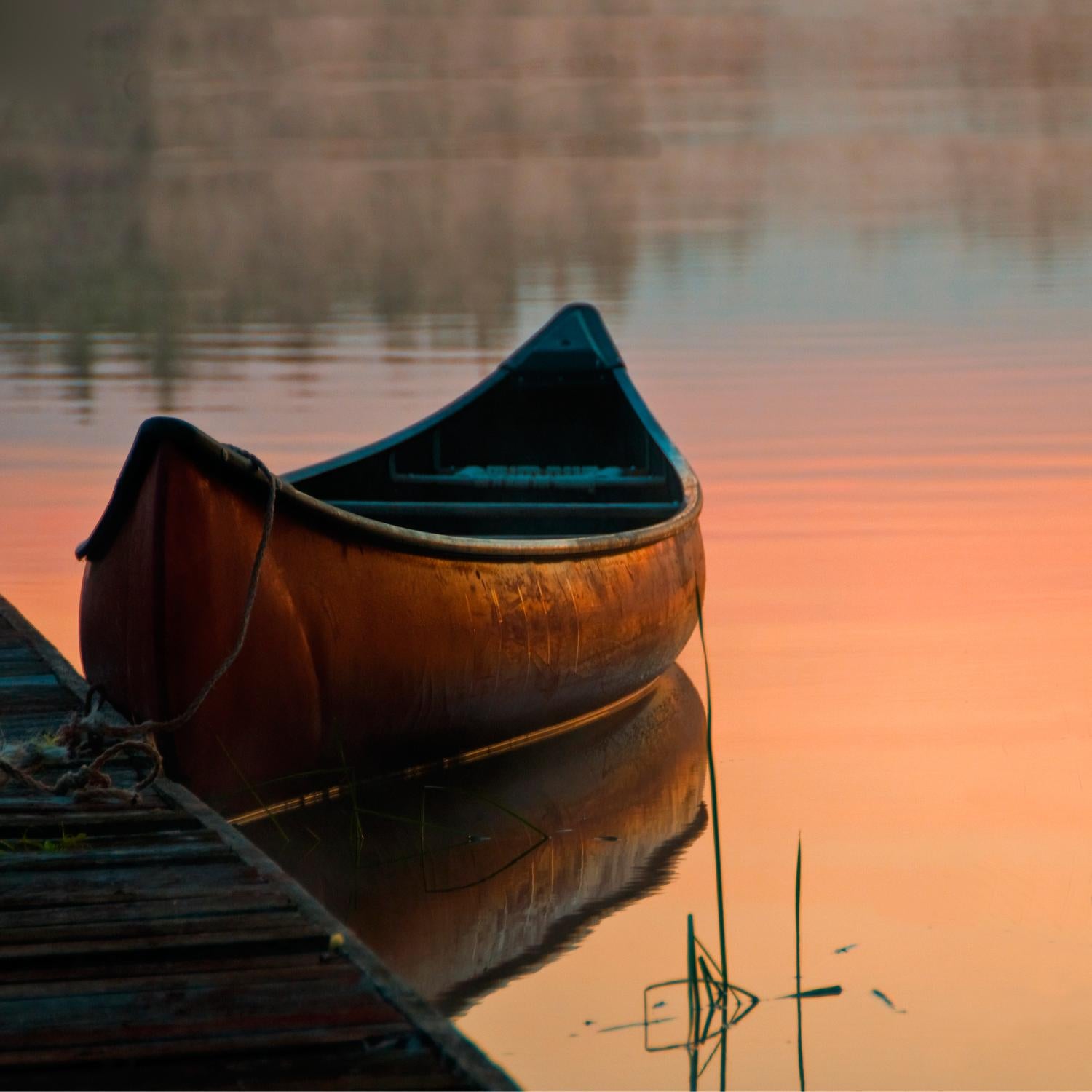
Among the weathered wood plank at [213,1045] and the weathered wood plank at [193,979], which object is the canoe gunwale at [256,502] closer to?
the weathered wood plank at [193,979]

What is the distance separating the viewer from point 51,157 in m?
77.4

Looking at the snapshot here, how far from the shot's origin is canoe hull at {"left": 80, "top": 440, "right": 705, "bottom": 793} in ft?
16.7

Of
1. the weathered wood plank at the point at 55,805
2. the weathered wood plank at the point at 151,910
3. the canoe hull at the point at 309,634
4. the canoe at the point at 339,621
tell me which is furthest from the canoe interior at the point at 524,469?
the weathered wood plank at the point at 151,910

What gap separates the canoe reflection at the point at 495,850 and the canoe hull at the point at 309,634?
0.19 metres

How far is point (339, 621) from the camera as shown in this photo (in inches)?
212

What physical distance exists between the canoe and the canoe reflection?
18 cm

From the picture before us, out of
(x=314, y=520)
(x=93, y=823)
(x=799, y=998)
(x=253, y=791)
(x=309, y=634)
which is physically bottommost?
(x=799, y=998)

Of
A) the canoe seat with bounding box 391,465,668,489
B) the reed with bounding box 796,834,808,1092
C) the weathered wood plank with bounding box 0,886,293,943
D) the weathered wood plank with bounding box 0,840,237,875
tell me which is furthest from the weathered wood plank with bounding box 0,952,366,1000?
the canoe seat with bounding box 391,465,668,489

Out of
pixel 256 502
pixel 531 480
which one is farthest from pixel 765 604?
pixel 256 502

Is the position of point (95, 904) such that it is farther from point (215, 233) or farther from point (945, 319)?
point (215, 233)

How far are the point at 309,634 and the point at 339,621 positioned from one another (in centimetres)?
10

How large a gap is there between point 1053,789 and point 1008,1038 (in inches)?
73.1

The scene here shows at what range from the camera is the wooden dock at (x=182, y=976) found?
3.08 metres

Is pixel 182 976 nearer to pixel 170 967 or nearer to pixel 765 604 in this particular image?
pixel 170 967
